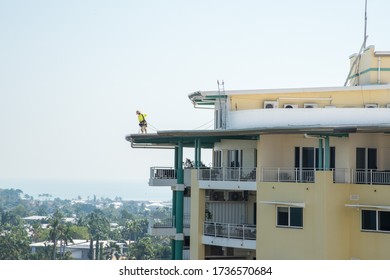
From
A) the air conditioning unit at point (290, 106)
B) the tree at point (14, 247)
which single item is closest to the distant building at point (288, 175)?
the air conditioning unit at point (290, 106)

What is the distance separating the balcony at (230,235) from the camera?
40.4 metres

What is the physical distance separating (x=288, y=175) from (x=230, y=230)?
414cm

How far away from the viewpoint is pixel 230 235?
41375 millimetres

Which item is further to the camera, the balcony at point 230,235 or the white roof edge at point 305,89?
the white roof edge at point 305,89

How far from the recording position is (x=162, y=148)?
50.5m

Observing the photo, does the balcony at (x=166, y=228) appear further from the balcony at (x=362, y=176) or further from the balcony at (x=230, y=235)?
the balcony at (x=362, y=176)

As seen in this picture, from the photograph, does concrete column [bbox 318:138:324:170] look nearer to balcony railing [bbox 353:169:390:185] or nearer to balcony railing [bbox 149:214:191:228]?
balcony railing [bbox 353:169:390:185]

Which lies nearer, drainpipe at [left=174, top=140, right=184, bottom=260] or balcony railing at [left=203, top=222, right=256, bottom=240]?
balcony railing at [left=203, top=222, right=256, bottom=240]

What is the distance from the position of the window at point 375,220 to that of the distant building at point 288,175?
45 mm

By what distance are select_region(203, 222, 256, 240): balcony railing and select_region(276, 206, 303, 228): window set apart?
2.07 metres

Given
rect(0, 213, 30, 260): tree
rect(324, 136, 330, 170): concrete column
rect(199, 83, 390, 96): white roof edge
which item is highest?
rect(199, 83, 390, 96): white roof edge

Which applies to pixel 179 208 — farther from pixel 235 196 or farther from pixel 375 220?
pixel 375 220

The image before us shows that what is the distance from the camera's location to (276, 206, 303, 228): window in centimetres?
3803

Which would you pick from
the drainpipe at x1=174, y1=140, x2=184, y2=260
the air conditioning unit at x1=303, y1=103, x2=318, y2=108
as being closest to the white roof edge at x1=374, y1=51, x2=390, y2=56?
the air conditioning unit at x1=303, y1=103, x2=318, y2=108
